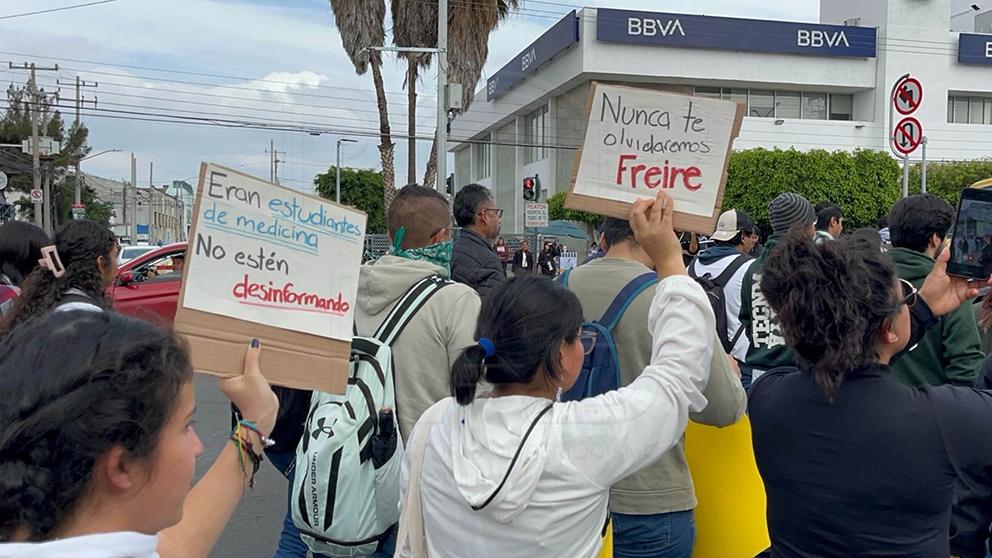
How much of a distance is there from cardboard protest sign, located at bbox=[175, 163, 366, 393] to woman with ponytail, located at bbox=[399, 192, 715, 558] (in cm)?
35

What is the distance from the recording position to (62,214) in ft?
181

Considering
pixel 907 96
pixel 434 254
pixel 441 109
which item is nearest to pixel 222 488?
pixel 434 254

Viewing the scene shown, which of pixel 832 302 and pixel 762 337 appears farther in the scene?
pixel 762 337

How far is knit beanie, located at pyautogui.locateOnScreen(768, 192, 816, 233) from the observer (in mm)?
5129

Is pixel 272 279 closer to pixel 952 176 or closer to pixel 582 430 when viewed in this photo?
pixel 582 430

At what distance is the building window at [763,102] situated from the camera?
3500 centimetres

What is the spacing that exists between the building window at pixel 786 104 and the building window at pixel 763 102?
0.20 meters

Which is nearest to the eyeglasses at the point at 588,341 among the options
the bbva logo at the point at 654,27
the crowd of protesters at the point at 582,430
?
the crowd of protesters at the point at 582,430

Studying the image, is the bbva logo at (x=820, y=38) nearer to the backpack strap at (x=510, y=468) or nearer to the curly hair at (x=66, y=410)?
the backpack strap at (x=510, y=468)

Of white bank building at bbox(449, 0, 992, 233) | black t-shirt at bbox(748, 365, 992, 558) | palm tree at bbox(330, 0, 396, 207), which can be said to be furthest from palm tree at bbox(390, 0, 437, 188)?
black t-shirt at bbox(748, 365, 992, 558)

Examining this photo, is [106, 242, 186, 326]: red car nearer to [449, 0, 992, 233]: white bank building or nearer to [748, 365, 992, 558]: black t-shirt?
[748, 365, 992, 558]: black t-shirt

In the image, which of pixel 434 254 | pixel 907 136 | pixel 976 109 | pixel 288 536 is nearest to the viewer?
pixel 288 536

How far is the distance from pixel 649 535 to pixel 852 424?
92cm

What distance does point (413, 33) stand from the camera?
23.9 meters
